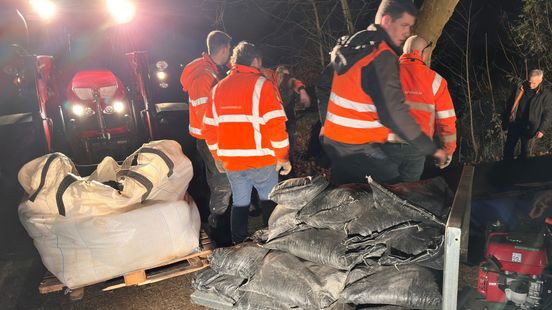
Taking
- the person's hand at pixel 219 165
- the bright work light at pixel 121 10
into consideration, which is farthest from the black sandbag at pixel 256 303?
the bright work light at pixel 121 10

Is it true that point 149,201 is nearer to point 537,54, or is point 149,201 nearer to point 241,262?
point 241,262

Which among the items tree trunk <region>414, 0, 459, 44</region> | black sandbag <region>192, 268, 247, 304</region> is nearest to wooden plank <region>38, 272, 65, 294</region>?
black sandbag <region>192, 268, 247, 304</region>

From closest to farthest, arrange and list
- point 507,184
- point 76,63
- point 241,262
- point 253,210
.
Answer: point 241,262 → point 253,210 → point 507,184 → point 76,63

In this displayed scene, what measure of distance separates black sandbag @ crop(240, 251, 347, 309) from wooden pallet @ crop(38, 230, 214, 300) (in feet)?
2.92

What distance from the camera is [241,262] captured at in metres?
2.59

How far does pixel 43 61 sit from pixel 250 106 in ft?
12.4

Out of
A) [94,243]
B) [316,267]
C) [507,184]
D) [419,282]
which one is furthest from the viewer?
[507,184]

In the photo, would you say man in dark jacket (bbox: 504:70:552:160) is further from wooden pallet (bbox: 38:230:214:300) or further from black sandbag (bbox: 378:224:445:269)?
wooden pallet (bbox: 38:230:214:300)

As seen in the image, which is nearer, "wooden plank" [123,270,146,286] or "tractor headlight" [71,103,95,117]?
"wooden plank" [123,270,146,286]

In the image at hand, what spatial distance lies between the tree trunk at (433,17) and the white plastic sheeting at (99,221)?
11.1ft

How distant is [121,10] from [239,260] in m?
5.63

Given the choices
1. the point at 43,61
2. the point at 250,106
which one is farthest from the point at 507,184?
the point at 43,61

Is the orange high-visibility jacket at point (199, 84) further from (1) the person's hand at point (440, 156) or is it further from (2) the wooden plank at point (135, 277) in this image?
(1) the person's hand at point (440, 156)

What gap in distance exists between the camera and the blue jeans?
362 centimetres
